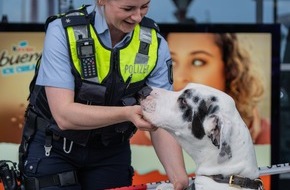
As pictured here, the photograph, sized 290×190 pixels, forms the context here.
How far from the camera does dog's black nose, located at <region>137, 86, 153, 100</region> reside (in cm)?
302

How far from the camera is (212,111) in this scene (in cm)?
295

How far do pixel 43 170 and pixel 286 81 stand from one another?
2902 mm

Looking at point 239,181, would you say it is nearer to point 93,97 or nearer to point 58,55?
point 93,97

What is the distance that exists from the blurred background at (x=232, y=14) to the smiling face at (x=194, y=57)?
16.8 inches

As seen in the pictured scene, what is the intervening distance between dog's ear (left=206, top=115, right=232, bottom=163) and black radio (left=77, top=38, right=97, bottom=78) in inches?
21.3

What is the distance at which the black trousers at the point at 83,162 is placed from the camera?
11.0ft

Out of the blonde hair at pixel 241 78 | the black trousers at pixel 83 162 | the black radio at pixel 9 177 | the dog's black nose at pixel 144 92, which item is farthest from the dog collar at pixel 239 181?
the blonde hair at pixel 241 78

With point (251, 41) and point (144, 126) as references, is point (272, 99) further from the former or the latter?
point (144, 126)

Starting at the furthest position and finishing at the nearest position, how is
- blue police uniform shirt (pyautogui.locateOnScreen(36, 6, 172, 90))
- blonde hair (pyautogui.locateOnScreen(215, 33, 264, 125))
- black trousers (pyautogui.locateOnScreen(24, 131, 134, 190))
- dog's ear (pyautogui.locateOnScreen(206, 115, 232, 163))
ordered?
blonde hair (pyautogui.locateOnScreen(215, 33, 264, 125))
black trousers (pyautogui.locateOnScreen(24, 131, 134, 190))
blue police uniform shirt (pyautogui.locateOnScreen(36, 6, 172, 90))
dog's ear (pyautogui.locateOnScreen(206, 115, 232, 163))

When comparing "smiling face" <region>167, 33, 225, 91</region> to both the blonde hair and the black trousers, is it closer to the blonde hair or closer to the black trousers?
the blonde hair

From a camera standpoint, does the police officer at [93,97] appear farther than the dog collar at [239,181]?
Yes

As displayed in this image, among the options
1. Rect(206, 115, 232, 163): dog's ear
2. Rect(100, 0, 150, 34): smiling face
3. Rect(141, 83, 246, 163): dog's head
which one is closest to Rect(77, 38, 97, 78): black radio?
Rect(100, 0, 150, 34): smiling face

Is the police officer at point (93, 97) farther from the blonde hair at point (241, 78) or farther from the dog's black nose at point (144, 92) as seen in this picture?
the blonde hair at point (241, 78)

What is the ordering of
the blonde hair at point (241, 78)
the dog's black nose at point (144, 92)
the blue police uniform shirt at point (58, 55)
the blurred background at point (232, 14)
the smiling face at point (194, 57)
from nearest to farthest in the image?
the dog's black nose at point (144, 92) → the blue police uniform shirt at point (58, 55) → the smiling face at point (194, 57) → the blonde hair at point (241, 78) → the blurred background at point (232, 14)
